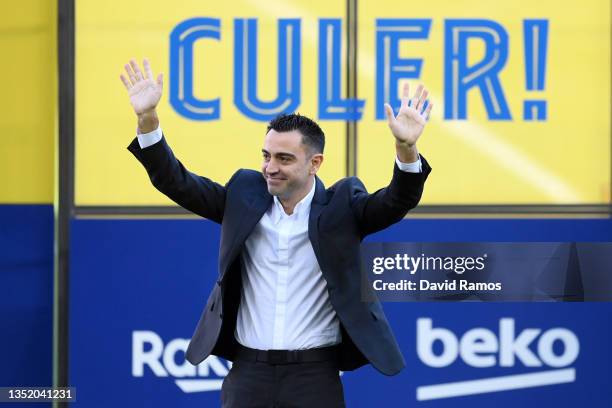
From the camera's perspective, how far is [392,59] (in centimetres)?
573

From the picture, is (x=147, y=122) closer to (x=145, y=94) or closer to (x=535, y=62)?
(x=145, y=94)

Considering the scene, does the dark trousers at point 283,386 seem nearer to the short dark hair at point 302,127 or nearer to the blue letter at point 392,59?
the short dark hair at point 302,127

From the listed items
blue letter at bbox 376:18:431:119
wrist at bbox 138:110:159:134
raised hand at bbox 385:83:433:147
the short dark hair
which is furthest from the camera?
blue letter at bbox 376:18:431:119

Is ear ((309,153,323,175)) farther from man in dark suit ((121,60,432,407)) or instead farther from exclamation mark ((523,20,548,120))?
exclamation mark ((523,20,548,120))

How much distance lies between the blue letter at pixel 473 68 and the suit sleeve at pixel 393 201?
2.00m

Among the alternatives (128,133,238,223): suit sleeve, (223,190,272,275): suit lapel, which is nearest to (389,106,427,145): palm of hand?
(223,190,272,275): suit lapel

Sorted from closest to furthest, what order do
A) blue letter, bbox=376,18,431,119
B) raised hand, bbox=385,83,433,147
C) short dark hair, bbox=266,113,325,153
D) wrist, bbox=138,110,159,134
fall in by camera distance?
raised hand, bbox=385,83,433,147, wrist, bbox=138,110,159,134, short dark hair, bbox=266,113,325,153, blue letter, bbox=376,18,431,119

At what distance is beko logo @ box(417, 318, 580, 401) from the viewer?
226 inches

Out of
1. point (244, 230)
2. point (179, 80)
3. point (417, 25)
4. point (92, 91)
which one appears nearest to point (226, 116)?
point (179, 80)

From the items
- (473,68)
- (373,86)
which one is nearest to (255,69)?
Answer: (373,86)

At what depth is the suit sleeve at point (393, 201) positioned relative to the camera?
372cm

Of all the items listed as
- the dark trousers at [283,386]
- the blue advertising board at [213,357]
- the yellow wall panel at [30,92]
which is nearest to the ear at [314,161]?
the dark trousers at [283,386]

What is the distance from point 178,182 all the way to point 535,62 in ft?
8.75

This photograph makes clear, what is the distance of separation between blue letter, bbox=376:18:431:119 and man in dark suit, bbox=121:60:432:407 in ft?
5.94
